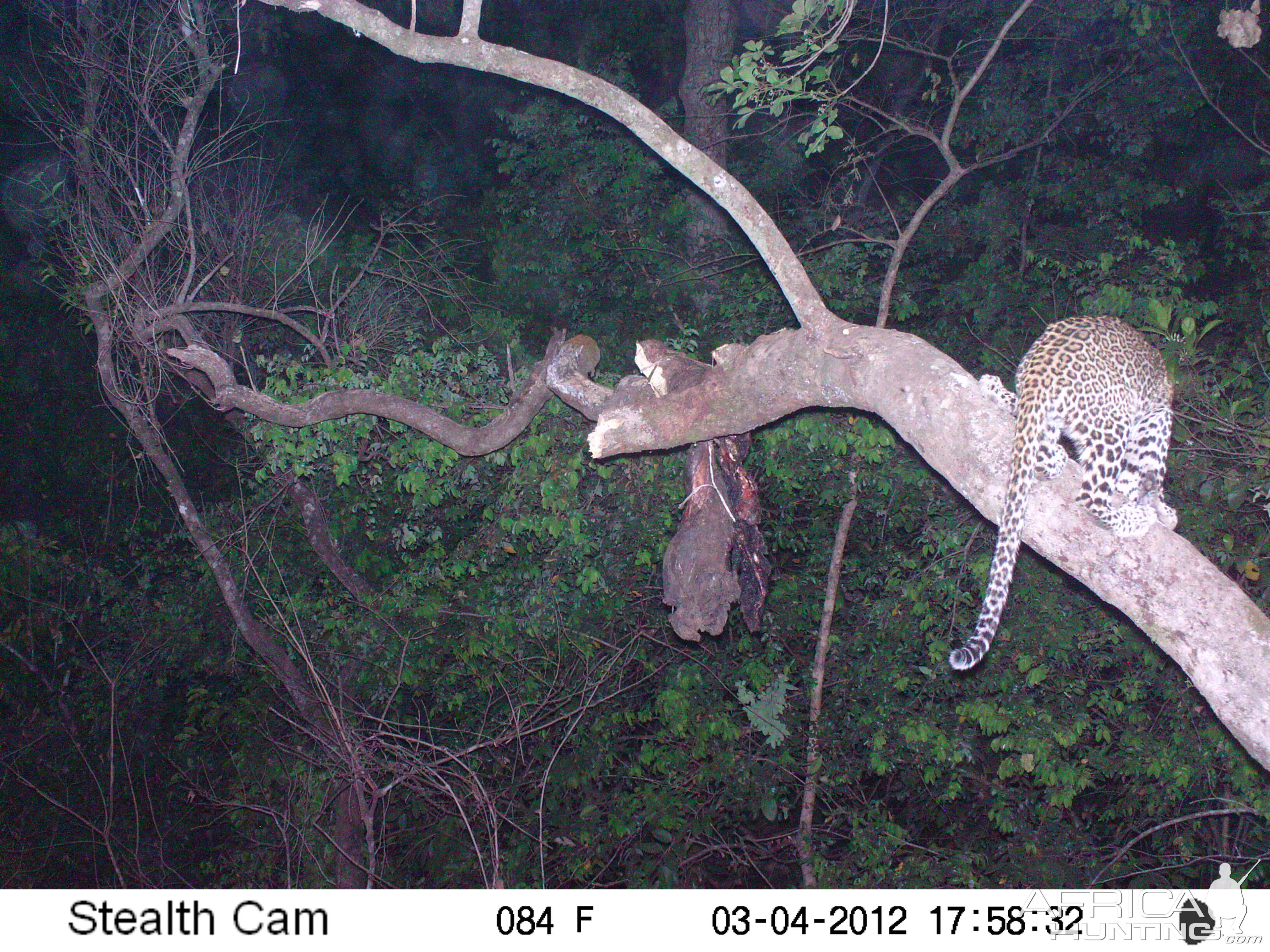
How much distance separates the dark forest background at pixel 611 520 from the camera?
261 inches

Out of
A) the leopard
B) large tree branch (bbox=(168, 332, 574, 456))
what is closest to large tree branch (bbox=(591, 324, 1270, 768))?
the leopard

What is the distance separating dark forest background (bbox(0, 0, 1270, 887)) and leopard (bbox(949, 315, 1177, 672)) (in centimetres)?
148

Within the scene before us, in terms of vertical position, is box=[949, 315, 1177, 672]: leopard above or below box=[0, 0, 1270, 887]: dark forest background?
below

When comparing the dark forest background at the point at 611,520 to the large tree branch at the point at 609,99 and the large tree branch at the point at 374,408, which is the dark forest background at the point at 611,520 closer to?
the large tree branch at the point at 374,408

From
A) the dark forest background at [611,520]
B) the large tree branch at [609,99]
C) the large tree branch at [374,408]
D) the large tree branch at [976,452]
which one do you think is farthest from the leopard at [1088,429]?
the large tree branch at [374,408]

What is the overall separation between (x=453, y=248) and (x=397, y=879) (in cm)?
660

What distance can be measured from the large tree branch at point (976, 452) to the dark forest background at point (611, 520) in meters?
1.33

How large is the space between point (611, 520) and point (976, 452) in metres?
4.14

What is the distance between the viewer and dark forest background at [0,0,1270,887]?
662cm

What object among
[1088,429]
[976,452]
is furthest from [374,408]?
[1088,429]

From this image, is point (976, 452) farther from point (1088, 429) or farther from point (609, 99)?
point (609, 99)

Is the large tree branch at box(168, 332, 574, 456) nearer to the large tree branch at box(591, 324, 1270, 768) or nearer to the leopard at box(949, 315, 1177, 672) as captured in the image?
the large tree branch at box(591, 324, 1270, 768)

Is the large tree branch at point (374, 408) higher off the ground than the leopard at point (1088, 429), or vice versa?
the large tree branch at point (374, 408)

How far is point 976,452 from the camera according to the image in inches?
123
